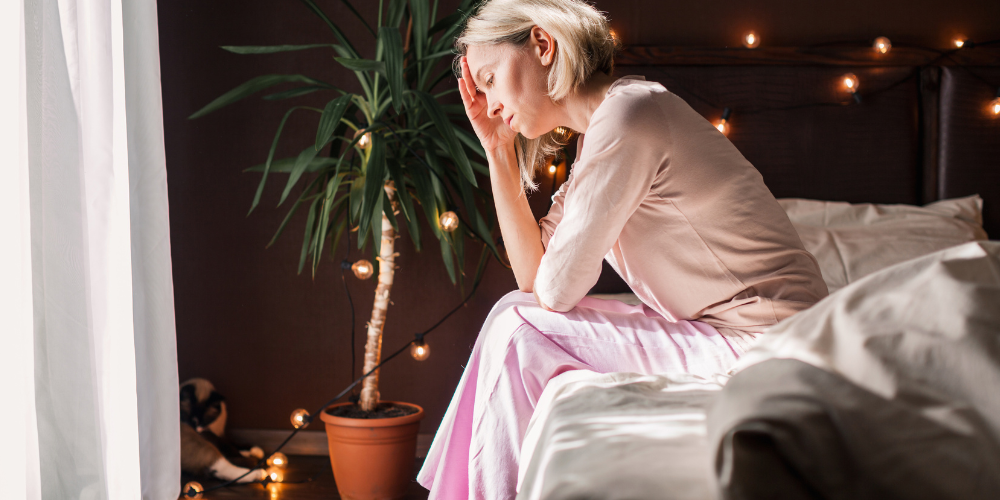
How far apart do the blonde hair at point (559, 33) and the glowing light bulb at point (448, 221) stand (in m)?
0.60

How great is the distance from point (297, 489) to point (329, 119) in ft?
3.78

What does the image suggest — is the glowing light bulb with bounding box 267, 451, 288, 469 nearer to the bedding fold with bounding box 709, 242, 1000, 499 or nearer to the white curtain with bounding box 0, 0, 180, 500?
the white curtain with bounding box 0, 0, 180, 500

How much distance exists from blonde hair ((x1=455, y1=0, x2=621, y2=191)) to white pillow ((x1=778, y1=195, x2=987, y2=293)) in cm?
93

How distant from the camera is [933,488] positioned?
36 centimetres

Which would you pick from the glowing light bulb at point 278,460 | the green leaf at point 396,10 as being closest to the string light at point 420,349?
the glowing light bulb at point 278,460

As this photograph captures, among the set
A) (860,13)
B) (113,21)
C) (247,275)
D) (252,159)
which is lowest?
(247,275)

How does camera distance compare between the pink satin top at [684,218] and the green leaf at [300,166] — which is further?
the green leaf at [300,166]

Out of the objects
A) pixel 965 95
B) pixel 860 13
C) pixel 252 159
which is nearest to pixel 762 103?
pixel 860 13

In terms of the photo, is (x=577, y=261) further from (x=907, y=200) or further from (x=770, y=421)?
(x=907, y=200)

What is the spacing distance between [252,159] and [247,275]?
1.43 ft

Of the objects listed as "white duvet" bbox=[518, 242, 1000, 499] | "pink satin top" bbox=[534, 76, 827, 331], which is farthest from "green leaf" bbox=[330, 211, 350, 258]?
"white duvet" bbox=[518, 242, 1000, 499]

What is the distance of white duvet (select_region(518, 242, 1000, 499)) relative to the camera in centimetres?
39

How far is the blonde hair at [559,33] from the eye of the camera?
134 cm

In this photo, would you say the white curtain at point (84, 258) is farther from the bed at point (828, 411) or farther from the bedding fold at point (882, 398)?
the bedding fold at point (882, 398)
